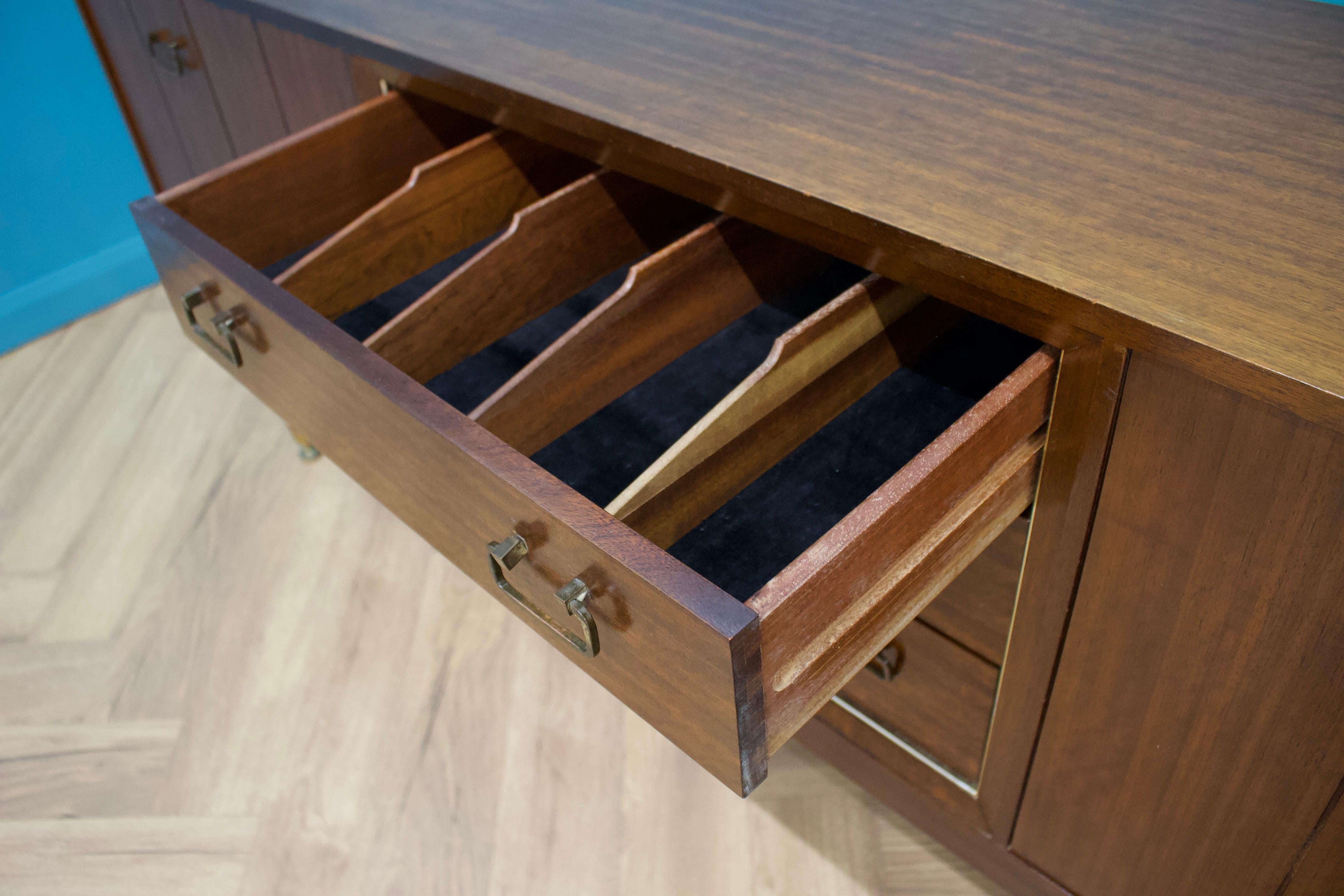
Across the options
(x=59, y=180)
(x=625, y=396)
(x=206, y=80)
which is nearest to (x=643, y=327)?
(x=625, y=396)

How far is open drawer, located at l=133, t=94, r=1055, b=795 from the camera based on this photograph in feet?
1.44

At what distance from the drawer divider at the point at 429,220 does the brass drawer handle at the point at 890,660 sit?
1.52ft

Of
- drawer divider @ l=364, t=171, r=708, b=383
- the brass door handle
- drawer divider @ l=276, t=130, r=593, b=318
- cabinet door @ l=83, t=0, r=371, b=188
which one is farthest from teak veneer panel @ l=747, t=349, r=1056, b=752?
the brass door handle

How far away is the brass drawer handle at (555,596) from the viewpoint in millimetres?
449

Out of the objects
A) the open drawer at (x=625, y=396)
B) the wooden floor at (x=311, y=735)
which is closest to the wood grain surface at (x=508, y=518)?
the open drawer at (x=625, y=396)

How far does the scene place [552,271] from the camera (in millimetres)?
720

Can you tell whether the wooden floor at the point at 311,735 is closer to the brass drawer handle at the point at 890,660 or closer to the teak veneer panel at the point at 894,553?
the brass drawer handle at the point at 890,660

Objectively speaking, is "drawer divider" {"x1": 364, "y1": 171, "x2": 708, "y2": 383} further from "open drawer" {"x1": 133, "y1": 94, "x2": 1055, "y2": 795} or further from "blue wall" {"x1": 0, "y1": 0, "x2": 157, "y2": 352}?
"blue wall" {"x1": 0, "y1": 0, "x2": 157, "y2": 352}

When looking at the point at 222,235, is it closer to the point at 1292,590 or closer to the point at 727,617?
the point at 727,617

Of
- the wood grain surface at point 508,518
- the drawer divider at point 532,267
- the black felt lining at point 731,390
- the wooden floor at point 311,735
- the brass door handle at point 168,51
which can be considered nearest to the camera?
the wood grain surface at point 508,518

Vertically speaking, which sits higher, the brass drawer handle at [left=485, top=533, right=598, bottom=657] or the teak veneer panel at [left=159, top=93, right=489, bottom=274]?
the teak veneer panel at [left=159, top=93, right=489, bottom=274]

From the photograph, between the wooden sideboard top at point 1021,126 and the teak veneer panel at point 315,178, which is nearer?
the wooden sideboard top at point 1021,126

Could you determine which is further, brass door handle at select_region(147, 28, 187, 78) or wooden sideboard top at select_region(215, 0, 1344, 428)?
brass door handle at select_region(147, 28, 187, 78)

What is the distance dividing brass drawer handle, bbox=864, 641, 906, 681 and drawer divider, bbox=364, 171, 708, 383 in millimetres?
358
